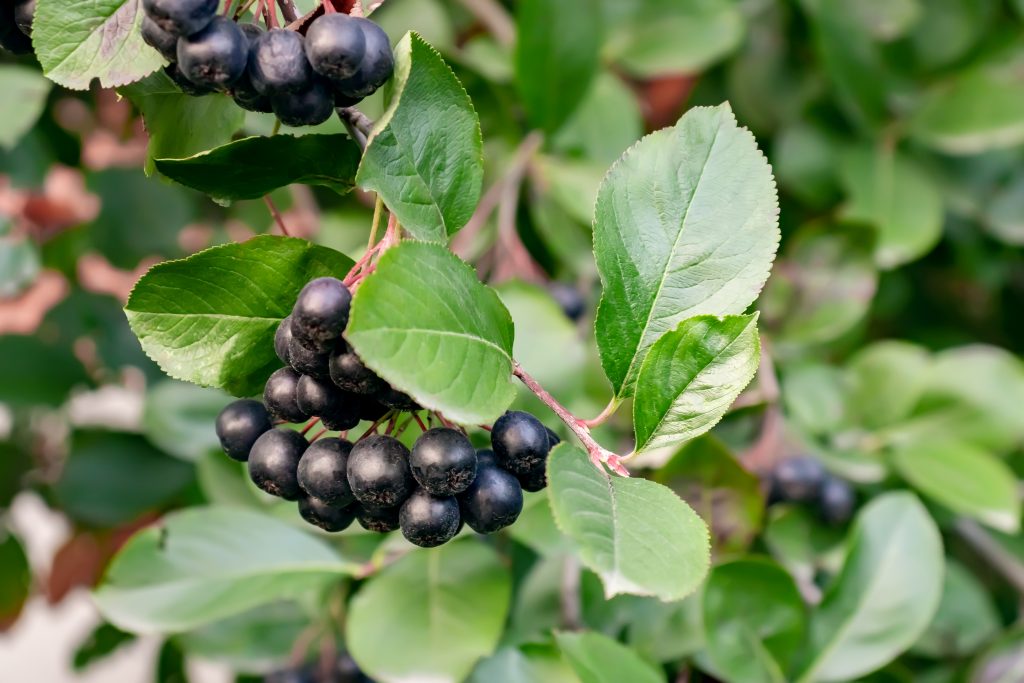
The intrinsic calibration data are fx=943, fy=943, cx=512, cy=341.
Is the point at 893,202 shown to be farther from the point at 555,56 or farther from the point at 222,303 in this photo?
the point at 222,303

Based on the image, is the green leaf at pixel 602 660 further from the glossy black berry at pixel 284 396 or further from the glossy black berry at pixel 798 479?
the glossy black berry at pixel 798 479

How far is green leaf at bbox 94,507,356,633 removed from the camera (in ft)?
2.34

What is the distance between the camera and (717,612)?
0.69m

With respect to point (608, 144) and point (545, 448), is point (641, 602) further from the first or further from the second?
point (608, 144)

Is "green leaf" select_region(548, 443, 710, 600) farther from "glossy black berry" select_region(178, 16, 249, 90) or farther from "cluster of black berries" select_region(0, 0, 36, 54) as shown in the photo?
"cluster of black berries" select_region(0, 0, 36, 54)

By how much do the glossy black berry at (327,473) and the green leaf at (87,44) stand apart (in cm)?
21

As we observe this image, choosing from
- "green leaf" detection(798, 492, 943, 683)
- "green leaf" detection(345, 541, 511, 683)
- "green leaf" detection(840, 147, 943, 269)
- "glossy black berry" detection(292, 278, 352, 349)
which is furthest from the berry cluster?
"green leaf" detection(840, 147, 943, 269)

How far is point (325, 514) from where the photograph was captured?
0.50 m

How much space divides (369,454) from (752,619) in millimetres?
398

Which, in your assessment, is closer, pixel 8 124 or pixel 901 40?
pixel 8 124

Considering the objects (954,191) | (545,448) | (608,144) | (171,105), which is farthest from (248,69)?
(954,191)

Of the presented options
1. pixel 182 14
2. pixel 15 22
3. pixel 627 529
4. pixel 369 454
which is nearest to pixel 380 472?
pixel 369 454

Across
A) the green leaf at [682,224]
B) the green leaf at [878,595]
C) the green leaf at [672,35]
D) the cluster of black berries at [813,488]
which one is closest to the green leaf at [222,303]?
the green leaf at [682,224]

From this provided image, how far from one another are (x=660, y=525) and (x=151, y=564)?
50 cm
